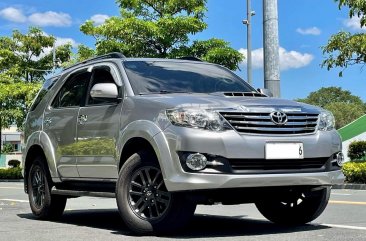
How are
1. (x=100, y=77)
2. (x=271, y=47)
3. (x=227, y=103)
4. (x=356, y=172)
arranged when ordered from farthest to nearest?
(x=356, y=172) → (x=271, y=47) → (x=100, y=77) → (x=227, y=103)

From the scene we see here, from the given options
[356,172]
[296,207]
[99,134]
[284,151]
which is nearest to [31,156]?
[99,134]

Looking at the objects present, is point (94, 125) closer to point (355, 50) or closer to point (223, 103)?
point (223, 103)

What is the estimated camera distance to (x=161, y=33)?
85.1ft

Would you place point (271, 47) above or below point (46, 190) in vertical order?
above

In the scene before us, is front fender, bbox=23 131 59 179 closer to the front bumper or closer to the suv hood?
the suv hood

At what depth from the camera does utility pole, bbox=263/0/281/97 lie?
1219 centimetres

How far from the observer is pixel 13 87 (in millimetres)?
36656

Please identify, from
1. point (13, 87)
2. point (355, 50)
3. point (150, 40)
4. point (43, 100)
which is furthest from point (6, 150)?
point (43, 100)

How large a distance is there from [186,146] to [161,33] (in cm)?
2092

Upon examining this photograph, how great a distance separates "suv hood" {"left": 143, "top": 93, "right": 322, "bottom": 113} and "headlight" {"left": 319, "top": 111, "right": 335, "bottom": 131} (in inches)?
2.8

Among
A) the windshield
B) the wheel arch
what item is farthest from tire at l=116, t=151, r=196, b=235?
the windshield

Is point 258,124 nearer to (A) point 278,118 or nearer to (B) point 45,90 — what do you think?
(A) point 278,118

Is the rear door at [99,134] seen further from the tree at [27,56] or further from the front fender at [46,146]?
the tree at [27,56]

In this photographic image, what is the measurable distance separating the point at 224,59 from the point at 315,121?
20.8 m
